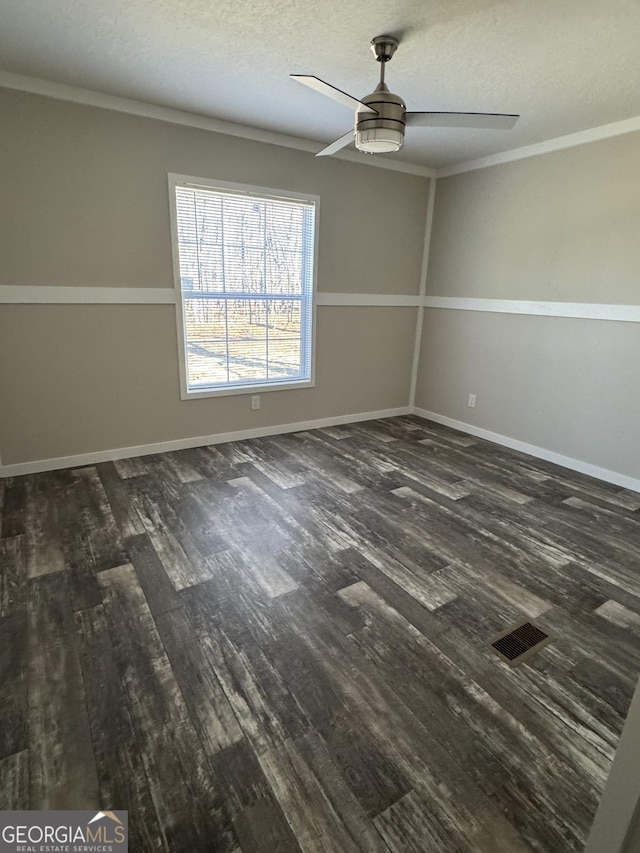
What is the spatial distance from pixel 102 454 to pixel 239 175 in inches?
99.6

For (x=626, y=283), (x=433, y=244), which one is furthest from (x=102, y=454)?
(x=626, y=283)

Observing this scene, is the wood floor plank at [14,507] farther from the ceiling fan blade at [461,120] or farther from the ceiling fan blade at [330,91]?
the ceiling fan blade at [461,120]

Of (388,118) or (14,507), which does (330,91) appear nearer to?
(388,118)

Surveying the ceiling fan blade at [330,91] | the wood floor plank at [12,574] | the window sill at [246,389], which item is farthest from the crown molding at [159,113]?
the wood floor plank at [12,574]

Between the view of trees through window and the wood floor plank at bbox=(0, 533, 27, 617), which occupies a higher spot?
the view of trees through window

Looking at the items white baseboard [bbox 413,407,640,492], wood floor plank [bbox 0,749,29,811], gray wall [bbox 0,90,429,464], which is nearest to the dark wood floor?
wood floor plank [bbox 0,749,29,811]

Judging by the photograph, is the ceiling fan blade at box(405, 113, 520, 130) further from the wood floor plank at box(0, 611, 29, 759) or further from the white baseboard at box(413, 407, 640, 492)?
the wood floor plank at box(0, 611, 29, 759)

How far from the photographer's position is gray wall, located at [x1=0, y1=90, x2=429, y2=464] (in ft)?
9.38

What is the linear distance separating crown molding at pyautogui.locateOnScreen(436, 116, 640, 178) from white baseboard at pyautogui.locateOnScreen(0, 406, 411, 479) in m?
2.56

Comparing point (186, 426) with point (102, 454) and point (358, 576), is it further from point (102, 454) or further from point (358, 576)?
point (358, 576)

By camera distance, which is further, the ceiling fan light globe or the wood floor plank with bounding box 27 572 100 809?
the ceiling fan light globe

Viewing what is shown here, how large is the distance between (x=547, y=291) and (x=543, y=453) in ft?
4.66

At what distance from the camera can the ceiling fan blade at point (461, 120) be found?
79.5 inches

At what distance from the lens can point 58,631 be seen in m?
1.79
